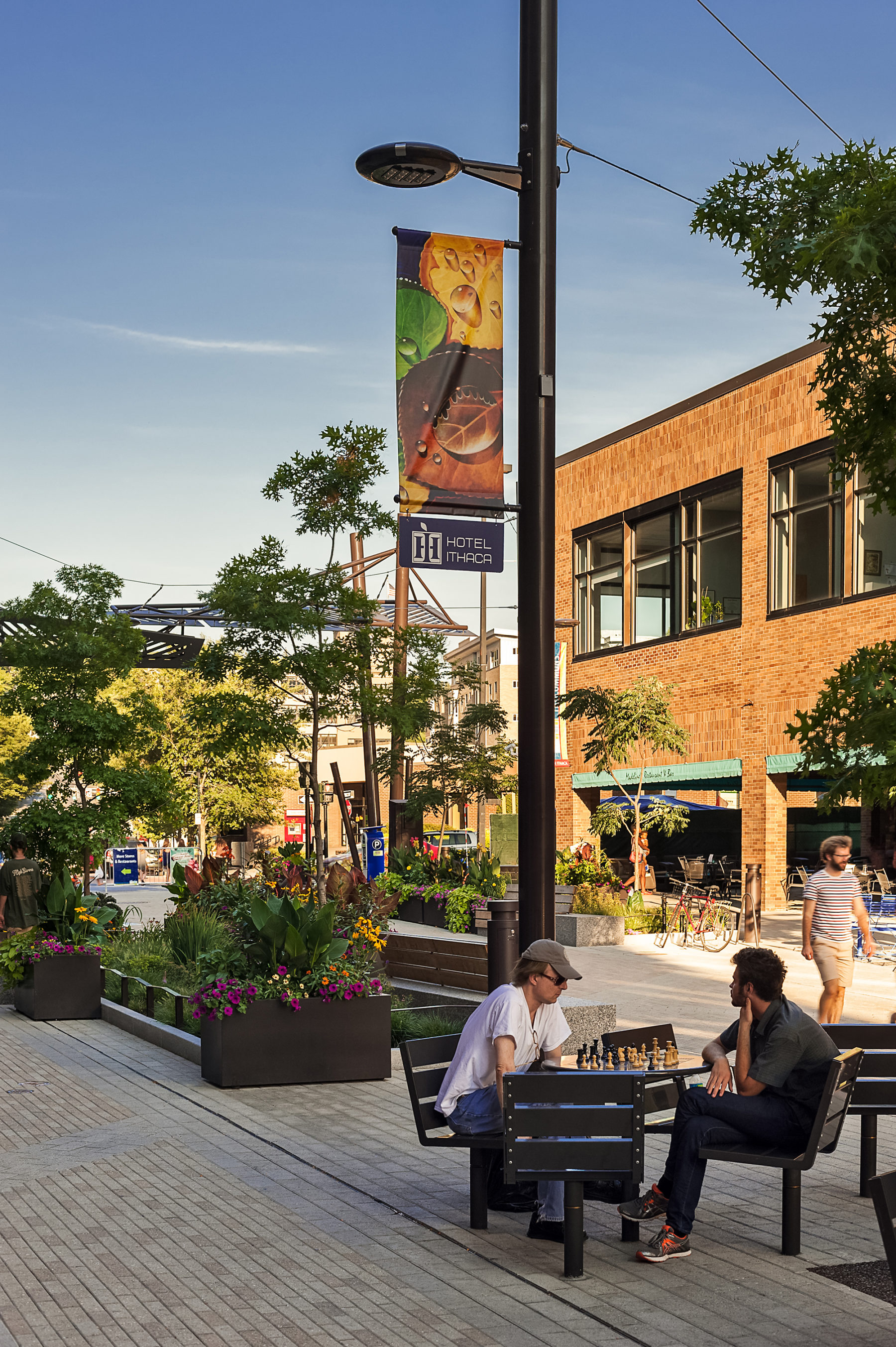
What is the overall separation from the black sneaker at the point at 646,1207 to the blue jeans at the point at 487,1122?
0.93 ft

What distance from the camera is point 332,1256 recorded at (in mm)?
6098

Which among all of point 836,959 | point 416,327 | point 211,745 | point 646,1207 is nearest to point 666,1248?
point 646,1207

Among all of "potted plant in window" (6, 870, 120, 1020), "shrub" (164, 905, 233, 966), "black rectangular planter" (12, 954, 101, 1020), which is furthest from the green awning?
"black rectangular planter" (12, 954, 101, 1020)

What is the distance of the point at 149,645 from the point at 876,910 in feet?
89.2

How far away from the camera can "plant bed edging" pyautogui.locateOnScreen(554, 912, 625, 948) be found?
2198cm

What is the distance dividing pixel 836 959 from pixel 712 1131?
6273 millimetres

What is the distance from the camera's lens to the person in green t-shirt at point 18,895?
15.6 meters

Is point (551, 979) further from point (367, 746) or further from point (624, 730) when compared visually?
point (624, 730)

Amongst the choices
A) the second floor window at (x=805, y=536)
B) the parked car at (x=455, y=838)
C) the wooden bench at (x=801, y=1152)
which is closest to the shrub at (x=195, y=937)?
the wooden bench at (x=801, y=1152)

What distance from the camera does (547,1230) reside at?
6398mm

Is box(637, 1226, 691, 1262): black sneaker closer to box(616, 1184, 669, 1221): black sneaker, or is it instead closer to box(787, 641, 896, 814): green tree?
box(616, 1184, 669, 1221): black sneaker

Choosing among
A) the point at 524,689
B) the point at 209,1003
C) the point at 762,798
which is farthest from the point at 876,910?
the point at 524,689

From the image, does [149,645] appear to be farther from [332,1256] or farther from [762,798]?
[332,1256]

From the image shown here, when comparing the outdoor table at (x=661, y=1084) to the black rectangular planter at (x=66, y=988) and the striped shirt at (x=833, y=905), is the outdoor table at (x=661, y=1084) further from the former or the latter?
the black rectangular planter at (x=66, y=988)
